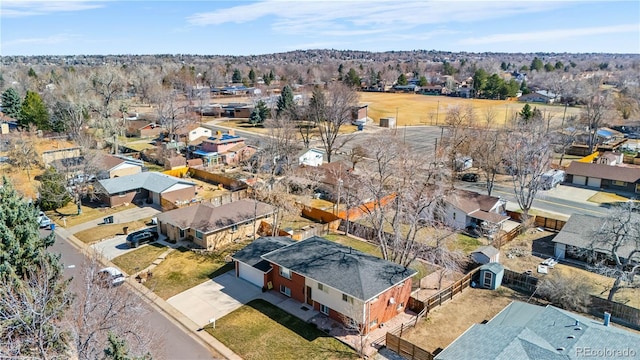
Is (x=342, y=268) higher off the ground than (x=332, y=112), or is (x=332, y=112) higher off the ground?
(x=332, y=112)

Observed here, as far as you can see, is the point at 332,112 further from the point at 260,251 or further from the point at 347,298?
the point at 347,298

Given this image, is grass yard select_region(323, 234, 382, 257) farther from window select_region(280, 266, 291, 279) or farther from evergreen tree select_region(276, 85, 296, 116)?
evergreen tree select_region(276, 85, 296, 116)

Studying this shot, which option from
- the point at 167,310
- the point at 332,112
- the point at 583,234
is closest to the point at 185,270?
the point at 167,310

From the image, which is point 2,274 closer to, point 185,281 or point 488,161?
point 185,281

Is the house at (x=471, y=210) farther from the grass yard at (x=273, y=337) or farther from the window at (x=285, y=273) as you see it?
the grass yard at (x=273, y=337)

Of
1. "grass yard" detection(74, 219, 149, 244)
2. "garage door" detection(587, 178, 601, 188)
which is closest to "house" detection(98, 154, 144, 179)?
"grass yard" detection(74, 219, 149, 244)

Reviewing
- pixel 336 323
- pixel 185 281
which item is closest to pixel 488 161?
pixel 336 323
